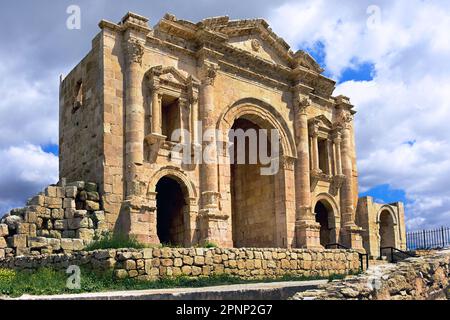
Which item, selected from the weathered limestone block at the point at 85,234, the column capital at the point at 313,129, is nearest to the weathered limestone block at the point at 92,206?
the weathered limestone block at the point at 85,234

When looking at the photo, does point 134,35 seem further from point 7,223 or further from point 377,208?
point 377,208

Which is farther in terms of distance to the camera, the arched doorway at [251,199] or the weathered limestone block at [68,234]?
the arched doorway at [251,199]

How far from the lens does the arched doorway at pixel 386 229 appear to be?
29250mm

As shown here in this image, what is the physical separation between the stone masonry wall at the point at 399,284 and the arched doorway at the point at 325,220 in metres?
14.8

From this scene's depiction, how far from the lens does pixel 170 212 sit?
2198 centimetres

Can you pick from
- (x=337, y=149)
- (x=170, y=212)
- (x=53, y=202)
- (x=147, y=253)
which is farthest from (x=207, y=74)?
(x=147, y=253)

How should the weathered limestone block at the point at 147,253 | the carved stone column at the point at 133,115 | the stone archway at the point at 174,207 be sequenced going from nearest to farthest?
the weathered limestone block at the point at 147,253 → the carved stone column at the point at 133,115 → the stone archway at the point at 174,207

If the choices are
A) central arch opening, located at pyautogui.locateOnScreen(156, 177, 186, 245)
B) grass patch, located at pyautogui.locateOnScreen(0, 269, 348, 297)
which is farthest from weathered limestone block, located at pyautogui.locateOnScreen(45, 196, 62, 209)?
central arch opening, located at pyautogui.locateOnScreen(156, 177, 186, 245)

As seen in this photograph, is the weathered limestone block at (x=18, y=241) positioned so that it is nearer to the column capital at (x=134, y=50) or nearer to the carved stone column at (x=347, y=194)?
the column capital at (x=134, y=50)

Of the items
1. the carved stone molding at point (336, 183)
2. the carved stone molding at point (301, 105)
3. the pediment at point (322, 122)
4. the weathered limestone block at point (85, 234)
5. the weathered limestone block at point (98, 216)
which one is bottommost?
the weathered limestone block at point (85, 234)

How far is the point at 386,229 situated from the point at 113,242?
18.7 m

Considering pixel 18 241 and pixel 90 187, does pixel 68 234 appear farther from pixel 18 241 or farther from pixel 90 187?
pixel 90 187

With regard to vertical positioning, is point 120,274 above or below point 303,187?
below
